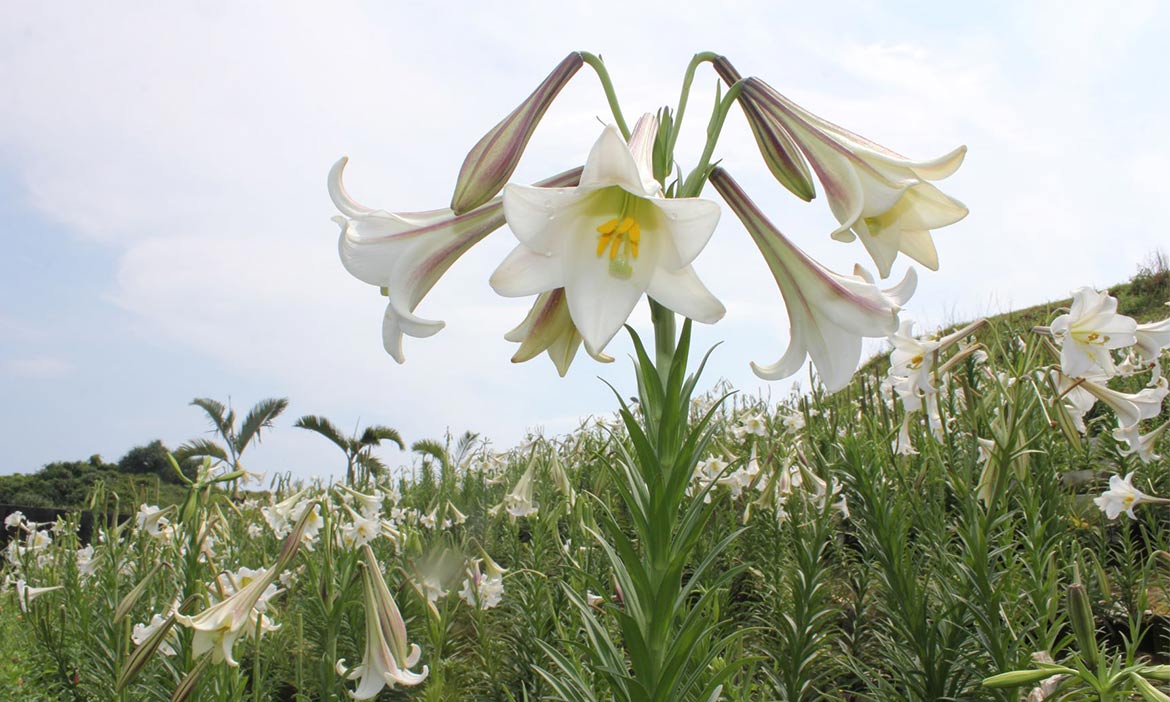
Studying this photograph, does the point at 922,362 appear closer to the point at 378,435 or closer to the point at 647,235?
the point at 647,235

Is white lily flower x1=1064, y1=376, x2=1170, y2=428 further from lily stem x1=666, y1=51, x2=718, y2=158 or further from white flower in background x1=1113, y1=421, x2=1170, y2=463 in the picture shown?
lily stem x1=666, y1=51, x2=718, y2=158

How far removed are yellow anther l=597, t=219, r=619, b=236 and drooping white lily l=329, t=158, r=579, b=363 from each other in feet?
0.32

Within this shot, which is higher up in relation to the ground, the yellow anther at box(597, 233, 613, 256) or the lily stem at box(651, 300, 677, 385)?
the yellow anther at box(597, 233, 613, 256)

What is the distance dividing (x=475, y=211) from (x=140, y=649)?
5.08ft

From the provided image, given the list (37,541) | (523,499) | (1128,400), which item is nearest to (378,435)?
(37,541)

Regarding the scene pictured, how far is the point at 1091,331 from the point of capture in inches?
91.9

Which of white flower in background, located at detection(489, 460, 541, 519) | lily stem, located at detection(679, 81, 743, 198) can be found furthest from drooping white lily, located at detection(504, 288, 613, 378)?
white flower in background, located at detection(489, 460, 541, 519)

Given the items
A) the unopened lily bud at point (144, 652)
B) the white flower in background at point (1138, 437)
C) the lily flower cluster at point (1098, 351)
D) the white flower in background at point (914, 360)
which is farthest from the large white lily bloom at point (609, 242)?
the white flower in background at point (1138, 437)

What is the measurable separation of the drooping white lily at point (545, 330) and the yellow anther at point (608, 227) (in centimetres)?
17

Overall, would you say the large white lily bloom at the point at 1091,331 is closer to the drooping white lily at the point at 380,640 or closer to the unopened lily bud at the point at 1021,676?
the unopened lily bud at the point at 1021,676

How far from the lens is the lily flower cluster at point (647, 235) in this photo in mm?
921

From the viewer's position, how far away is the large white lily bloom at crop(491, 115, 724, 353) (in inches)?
32.4

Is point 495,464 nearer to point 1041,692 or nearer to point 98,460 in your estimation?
point 1041,692

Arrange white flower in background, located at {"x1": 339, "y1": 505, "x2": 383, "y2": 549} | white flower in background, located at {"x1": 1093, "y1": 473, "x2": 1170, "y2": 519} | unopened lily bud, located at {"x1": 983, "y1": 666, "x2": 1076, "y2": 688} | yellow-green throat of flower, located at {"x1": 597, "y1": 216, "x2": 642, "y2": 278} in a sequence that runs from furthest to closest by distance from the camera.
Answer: white flower in background, located at {"x1": 339, "y1": 505, "x2": 383, "y2": 549} < white flower in background, located at {"x1": 1093, "y1": 473, "x2": 1170, "y2": 519} < unopened lily bud, located at {"x1": 983, "y1": 666, "x2": 1076, "y2": 688} < yellow-green throat of flower, located at {"x1": 597, "y1": 216, "x2": 642, "y2": 278}
